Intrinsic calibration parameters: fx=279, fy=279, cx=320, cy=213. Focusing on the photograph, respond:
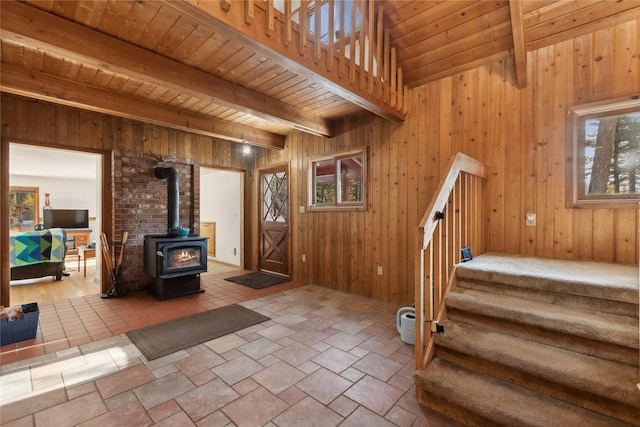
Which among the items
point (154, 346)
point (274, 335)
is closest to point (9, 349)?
point (154, 346)

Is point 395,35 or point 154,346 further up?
point 395,35

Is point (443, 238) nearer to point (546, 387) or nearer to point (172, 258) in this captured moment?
point (546, 387)

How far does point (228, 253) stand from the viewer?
21.4ft

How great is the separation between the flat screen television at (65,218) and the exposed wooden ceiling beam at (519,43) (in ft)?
34.9

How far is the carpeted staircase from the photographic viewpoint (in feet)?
4.71

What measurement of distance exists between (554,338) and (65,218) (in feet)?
35.6

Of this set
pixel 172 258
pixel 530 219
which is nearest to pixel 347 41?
pixel 530 219

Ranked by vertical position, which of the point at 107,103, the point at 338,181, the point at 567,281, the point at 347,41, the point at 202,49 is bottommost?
the point at 567,281

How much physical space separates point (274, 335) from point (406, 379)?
1.29 m

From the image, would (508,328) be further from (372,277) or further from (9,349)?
(9,349)

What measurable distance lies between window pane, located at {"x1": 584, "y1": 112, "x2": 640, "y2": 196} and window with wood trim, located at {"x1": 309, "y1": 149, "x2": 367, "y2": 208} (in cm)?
237

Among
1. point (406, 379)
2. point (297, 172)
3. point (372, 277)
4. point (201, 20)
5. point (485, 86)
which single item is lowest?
point (406, 379)

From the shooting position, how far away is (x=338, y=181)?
450cm

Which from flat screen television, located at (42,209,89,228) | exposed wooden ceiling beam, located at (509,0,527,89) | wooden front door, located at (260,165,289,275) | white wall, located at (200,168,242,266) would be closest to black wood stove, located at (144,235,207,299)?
wooden front door, located at (260,165,289,275)
